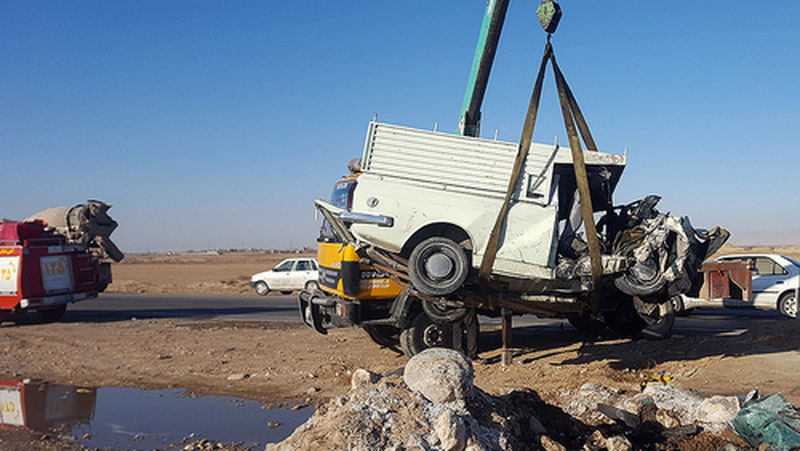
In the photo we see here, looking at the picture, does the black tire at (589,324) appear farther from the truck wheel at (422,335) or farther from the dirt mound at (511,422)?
the dirt mound at (511,422)

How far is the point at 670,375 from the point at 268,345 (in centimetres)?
706

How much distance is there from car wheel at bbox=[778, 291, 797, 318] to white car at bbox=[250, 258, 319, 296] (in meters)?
15.1

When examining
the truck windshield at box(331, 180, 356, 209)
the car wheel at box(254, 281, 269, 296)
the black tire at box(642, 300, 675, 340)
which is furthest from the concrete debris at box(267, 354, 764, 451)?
the car wheel at box(254, 281, 269, 296)

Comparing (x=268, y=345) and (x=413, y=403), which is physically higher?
(x=413, y=403)

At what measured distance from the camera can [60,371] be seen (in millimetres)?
9836

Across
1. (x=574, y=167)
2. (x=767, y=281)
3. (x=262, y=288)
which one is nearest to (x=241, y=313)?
(x=262, y=288)

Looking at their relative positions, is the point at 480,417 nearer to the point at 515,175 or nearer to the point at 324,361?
the point at 515,175

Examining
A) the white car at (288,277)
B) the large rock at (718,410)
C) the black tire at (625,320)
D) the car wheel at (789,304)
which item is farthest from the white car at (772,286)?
the white car at (288,277)

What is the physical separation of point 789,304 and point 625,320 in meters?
6.24

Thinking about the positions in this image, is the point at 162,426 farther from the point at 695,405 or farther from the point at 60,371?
the point at 695,405

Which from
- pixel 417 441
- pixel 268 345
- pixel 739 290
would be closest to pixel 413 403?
pixel 417 441

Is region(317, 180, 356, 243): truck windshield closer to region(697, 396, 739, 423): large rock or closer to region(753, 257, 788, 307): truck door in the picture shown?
region(697, 396, 739, 423): large rock

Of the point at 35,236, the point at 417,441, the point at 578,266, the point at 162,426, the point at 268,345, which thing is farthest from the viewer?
the point at 35,236

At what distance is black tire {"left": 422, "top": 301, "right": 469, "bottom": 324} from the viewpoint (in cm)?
905
